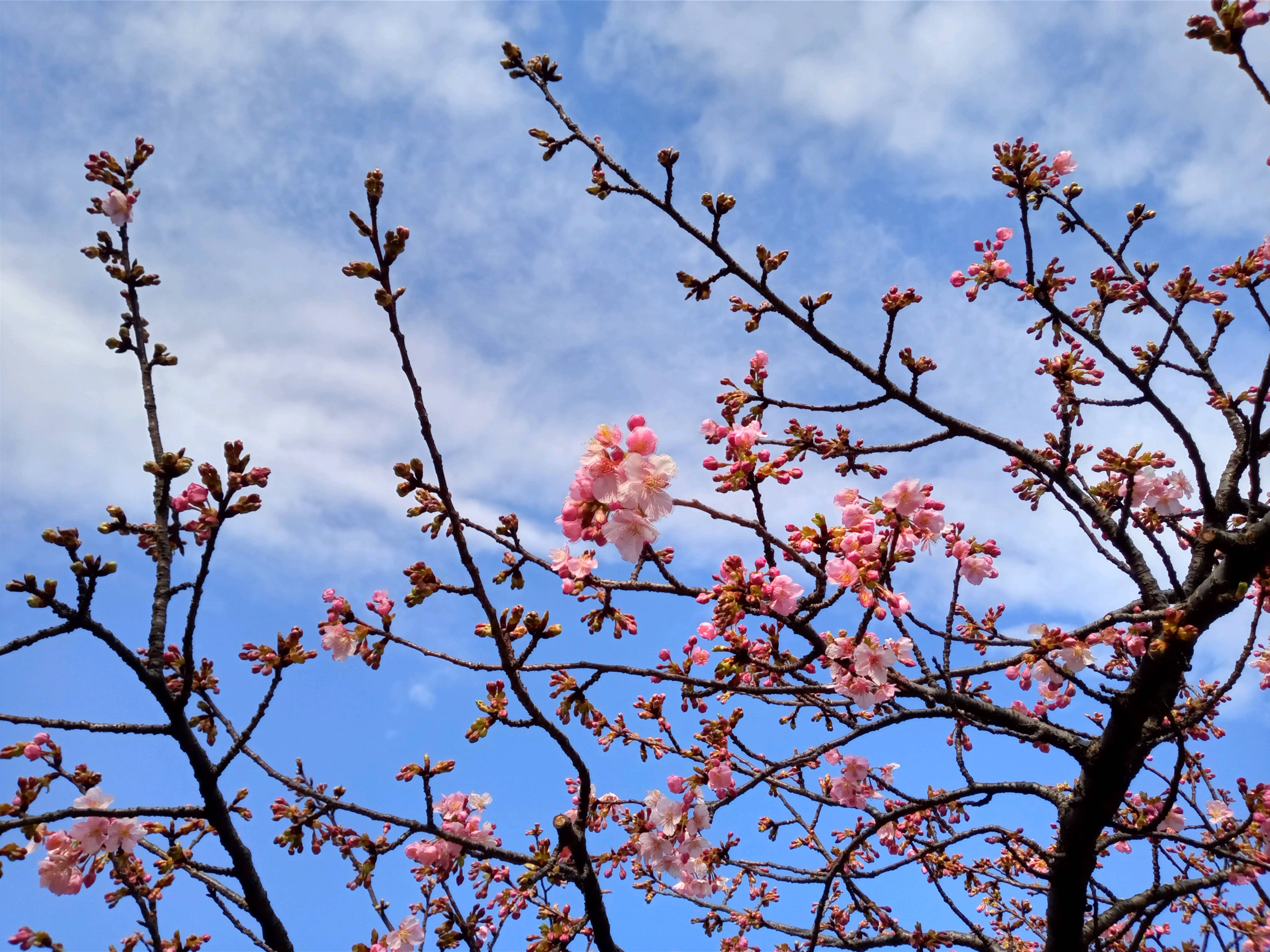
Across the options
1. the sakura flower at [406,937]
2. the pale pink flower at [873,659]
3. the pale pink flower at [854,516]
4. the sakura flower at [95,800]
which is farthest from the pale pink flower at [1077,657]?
the sakura flower at [95,800]

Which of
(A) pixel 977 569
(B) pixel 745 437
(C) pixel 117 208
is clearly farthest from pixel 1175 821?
(C) pixel 117 208

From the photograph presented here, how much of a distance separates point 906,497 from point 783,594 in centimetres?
70

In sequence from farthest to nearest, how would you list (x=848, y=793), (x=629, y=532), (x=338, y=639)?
(x=848, y=793), (x=338, y=639), (x=629, y=532)

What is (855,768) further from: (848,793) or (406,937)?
(406,937)

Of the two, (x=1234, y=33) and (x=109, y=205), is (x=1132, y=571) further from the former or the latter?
(x=109, y=205)

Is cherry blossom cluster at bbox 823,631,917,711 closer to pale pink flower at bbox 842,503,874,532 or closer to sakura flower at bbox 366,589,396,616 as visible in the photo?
pale pink flower at bbox 842,503,874,532

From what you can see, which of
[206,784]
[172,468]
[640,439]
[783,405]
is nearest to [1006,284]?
[783,405]

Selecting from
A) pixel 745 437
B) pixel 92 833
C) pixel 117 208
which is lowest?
pixel 92 833

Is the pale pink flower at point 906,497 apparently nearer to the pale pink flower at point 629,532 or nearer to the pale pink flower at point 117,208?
the pale pink flower at point 629,532

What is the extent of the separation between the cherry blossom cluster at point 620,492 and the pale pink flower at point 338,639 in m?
1.00

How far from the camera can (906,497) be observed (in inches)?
122

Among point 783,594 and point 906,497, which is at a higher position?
point 906,497

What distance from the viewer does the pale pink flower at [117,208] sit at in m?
3.97

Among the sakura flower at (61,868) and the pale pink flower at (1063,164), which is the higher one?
the pale pink flower at (1063,164)
